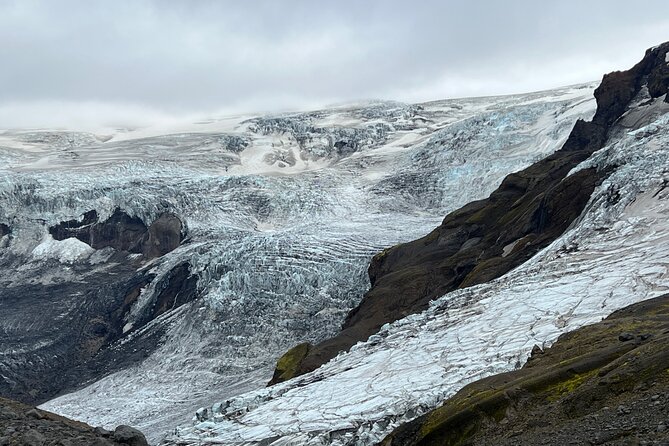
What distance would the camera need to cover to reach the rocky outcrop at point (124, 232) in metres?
60.6

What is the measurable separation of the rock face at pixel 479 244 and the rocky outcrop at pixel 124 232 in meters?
25.8

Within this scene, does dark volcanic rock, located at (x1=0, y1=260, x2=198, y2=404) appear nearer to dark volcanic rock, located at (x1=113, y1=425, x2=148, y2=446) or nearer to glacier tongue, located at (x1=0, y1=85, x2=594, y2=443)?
glacier tongue, located at (x1=0, y1=85, x2=594, y2=443)

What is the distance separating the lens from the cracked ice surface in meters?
15.1

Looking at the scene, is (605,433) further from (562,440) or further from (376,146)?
(376,146)

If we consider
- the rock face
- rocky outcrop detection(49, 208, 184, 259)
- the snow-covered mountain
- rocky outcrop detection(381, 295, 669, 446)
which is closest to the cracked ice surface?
the snow-covered mountain

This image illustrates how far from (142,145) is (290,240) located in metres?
44.9

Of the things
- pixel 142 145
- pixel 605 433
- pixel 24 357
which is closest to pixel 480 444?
pixel 605 433

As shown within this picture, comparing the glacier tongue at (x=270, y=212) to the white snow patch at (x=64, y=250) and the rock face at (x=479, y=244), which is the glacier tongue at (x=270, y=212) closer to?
the white snow patch at (x=64, y=250)

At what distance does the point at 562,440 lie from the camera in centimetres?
901

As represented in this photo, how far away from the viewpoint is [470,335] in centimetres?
1791

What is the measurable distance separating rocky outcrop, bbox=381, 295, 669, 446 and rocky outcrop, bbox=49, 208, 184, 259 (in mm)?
49974

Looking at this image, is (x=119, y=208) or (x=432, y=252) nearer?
(x=432, y=252)

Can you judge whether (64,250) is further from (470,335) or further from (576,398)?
(576,398)

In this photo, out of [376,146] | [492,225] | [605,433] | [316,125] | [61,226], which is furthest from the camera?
[316,125]
